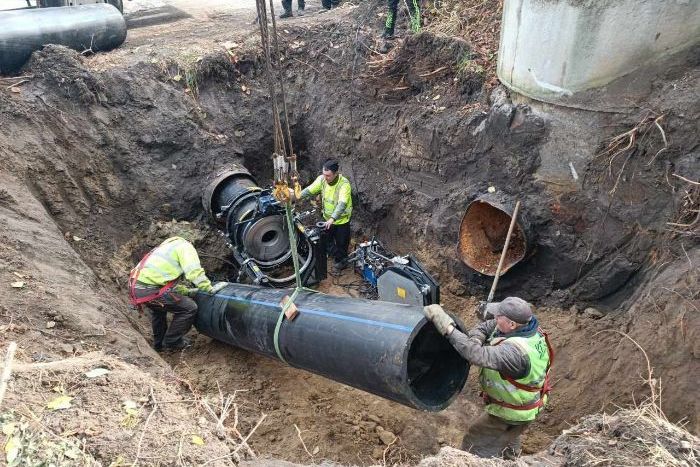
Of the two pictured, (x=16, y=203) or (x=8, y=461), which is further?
(x=16, y=203)

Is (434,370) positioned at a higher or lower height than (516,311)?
lower

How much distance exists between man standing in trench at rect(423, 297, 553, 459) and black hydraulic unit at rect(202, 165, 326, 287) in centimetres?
323

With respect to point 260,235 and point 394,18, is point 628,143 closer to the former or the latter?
point 260,235

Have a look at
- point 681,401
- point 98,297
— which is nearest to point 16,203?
point 98,297

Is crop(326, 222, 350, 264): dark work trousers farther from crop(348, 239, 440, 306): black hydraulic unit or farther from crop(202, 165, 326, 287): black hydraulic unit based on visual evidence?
crop(348, 239, 440, 306): black hydraulic unit

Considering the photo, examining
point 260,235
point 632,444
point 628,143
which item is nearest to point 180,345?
point 260,235

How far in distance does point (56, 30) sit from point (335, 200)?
494cm

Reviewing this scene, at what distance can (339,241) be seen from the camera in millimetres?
7891

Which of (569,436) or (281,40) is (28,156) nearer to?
(281,40)

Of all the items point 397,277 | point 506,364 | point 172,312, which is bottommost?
point 172,312

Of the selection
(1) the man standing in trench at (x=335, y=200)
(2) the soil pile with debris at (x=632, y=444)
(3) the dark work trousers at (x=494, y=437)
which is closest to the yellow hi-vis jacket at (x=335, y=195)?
Answer: (1) the man standing in trench at (x=335, y=200)

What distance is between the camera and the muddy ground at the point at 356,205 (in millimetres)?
4633

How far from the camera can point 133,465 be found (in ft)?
9.21

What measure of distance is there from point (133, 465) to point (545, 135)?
5.21 m
